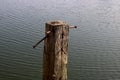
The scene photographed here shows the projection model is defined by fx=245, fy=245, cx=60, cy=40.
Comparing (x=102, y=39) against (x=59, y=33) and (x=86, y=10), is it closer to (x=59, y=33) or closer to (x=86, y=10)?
(x=86, y=10)

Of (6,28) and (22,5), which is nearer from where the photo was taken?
(6,28)

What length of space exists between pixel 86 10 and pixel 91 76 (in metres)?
12.7

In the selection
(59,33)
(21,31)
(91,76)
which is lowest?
(91,76)

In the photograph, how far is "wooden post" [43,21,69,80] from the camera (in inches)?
141

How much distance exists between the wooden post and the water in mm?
5755

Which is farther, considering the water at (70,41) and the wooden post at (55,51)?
the water at (70,41)

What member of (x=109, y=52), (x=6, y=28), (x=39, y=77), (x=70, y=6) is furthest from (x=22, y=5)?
(x=39, y=77)

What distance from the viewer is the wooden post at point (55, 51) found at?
141 inches

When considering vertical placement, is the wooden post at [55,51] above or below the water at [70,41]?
above

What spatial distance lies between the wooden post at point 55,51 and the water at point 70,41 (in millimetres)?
5755

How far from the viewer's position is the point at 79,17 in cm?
1898

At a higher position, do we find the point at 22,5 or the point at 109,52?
the point at 22,5

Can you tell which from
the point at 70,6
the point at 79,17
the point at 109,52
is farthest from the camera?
the point at 70,6

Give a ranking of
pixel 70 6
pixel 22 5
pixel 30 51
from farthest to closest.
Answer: pixel 70 6, pixel 22 5, pixel 30 51
